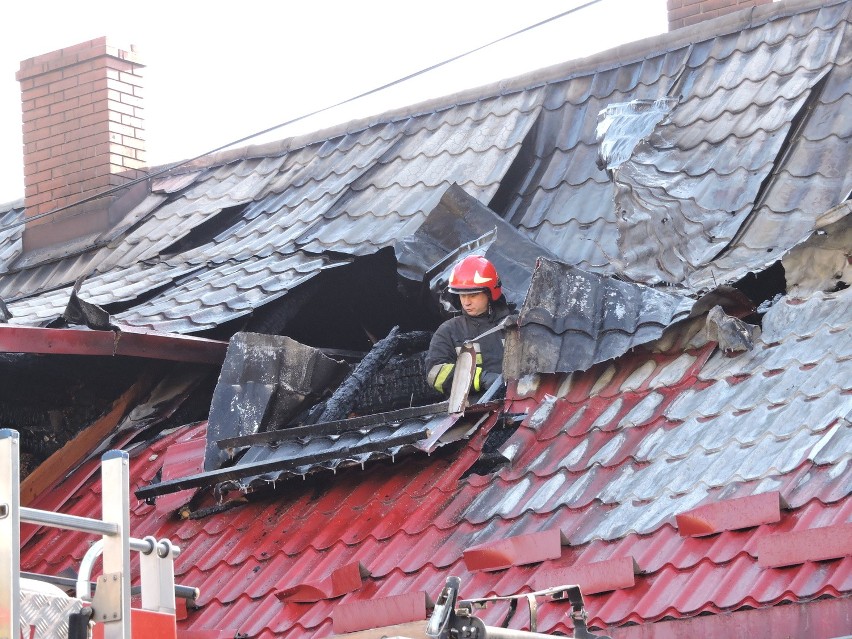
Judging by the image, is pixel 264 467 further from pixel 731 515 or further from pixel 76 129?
pixel 76 129

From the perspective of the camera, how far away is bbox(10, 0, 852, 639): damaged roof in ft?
22.7

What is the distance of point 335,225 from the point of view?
12414mm

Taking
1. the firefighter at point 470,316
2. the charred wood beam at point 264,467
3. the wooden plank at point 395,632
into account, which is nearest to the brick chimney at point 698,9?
the firefighter at point 470,316

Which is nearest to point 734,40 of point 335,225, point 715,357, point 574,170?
point 574,170

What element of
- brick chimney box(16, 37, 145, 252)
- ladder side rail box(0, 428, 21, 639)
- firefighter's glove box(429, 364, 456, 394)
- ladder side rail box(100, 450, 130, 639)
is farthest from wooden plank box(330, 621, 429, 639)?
brick chimney box(16, 37, 145, 252)

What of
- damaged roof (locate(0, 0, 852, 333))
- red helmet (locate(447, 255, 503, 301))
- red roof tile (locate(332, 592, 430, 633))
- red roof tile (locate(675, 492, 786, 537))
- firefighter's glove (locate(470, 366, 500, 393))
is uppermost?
damaged roof (locate(0, 0, 852, 333))

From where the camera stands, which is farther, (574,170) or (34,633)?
(574,170)

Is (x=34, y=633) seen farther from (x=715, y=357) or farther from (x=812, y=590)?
(x=715, y=357)

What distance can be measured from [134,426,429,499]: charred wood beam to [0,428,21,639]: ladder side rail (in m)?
4.37

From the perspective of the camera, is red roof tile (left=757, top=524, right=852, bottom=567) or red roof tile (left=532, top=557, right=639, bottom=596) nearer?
red roof tile (left=757, top=524, right=852, bottom=567)

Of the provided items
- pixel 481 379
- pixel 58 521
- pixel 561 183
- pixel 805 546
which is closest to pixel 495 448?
pixel 481 379

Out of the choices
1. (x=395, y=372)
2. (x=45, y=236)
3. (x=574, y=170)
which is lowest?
(x=395, y=372)

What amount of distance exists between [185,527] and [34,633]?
527 cm

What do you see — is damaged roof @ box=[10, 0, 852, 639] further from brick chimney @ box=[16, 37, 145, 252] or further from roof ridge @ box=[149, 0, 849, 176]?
brick chimney @ box=[16, 37, 145, 252]
